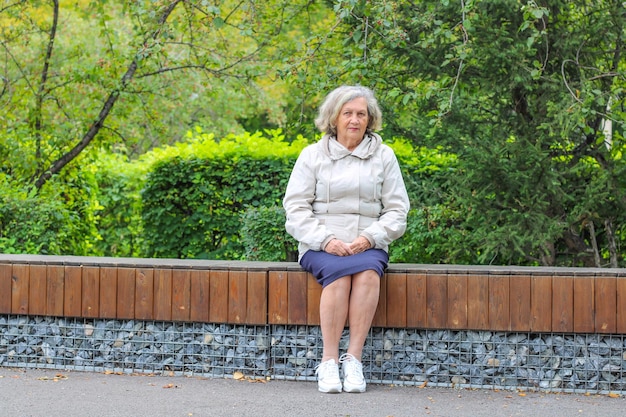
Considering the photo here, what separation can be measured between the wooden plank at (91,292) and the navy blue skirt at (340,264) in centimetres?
133

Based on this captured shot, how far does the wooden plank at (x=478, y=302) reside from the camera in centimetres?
514

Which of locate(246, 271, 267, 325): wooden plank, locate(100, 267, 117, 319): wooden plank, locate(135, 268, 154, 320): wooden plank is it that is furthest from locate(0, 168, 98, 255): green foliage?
locate(246, 271, 267, 325): wooden plank

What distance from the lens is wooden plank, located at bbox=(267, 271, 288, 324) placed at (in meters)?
5.31

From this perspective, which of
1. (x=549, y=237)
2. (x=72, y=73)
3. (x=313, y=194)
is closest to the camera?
(x=313, y=194)

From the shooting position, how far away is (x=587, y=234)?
7410mm

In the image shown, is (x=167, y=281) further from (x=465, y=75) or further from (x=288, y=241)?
(x=465, y=75)

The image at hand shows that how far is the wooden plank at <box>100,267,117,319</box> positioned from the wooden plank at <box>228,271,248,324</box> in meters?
0.72

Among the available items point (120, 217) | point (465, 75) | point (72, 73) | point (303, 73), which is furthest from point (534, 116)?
point (120, 217)

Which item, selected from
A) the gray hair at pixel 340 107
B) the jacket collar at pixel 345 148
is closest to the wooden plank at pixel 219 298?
the jacket collar at pixel 345 148

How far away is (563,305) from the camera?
5.07 metres

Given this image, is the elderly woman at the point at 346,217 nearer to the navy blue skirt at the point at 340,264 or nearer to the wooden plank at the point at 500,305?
the navy blue skirt at the point at 340,264

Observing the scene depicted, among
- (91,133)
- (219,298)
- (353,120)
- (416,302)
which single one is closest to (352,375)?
(416,302)

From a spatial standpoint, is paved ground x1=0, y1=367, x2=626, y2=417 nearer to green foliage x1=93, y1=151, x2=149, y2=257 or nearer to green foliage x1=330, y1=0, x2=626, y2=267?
green foliage x1=330, y1=0, x2=626, y2=267

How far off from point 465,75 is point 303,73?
53.7 inches
